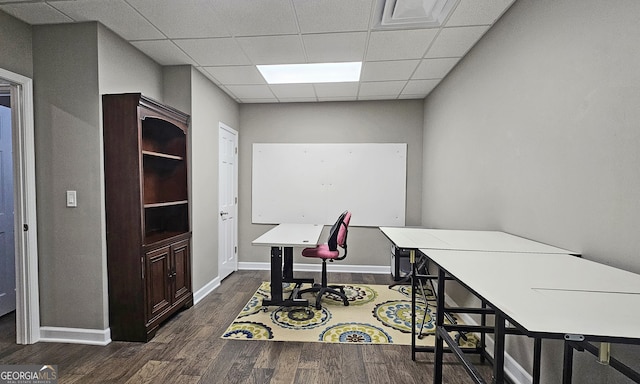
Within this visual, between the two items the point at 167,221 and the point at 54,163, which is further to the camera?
the point at 167,221

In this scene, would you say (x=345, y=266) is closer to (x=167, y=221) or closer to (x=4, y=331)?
(x=167, y=221)

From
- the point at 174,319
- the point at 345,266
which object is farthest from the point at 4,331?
the point at 345,266

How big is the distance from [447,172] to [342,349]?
6.94 feet

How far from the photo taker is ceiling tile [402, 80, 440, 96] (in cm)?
342

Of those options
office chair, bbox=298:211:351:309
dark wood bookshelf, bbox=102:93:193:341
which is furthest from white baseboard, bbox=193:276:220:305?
office chair, bbox=298:211:351:309

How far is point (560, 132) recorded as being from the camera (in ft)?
5.11

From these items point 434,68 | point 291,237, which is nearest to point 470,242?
point 291,237

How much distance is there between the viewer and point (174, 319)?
271 centimetres

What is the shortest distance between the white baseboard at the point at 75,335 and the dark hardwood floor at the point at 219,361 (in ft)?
0.16

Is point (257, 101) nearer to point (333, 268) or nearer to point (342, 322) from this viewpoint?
point (333, 268)

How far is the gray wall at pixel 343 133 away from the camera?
164 inches

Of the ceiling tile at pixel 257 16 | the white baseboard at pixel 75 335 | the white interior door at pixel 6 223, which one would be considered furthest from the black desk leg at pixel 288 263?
the white interior door at pixel 6 223

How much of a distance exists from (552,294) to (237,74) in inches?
128

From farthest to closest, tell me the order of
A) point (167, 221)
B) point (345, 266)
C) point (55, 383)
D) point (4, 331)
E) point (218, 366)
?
point (345, 266) → point (167, 221) → point (4, 331) → point (218, 366) → point (55, 383)
